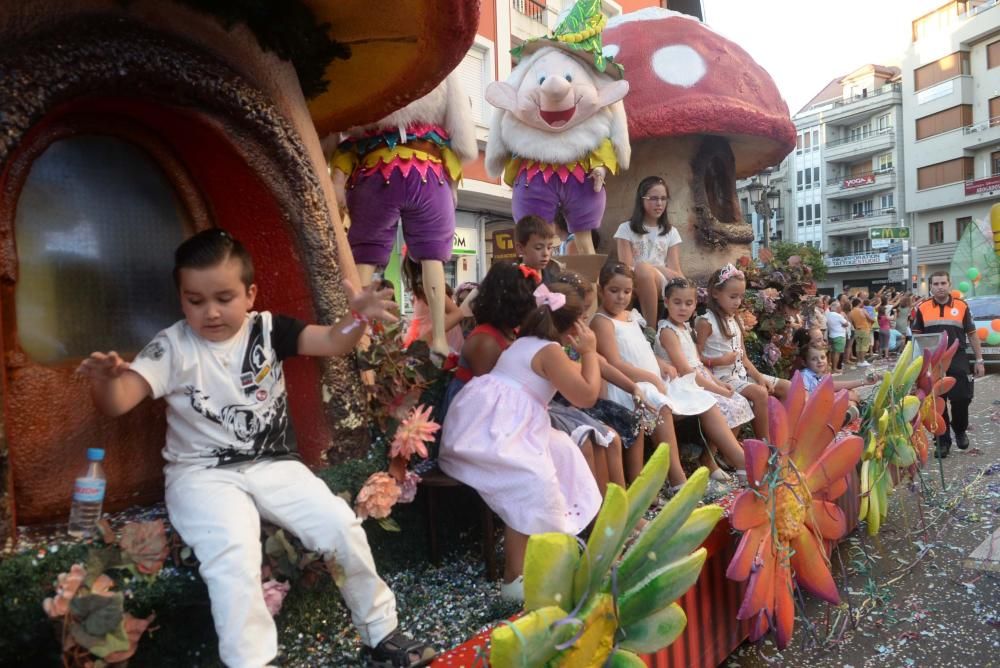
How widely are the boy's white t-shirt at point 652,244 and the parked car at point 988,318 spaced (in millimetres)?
9494

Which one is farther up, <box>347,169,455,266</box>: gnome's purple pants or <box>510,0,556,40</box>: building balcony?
<box>510,0,556,40</box>: building balcony

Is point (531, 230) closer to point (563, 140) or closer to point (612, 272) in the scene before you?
point (612, 272)

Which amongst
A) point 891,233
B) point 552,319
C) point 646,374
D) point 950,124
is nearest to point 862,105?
point 950,124

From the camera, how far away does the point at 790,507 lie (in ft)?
9.02

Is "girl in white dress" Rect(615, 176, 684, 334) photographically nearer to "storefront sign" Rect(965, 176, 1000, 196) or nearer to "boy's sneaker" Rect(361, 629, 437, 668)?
"boy's sneaker" Rect(361, 629, 437, 668)

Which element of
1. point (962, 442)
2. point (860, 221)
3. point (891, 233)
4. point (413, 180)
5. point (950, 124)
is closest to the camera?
point (413, 180)

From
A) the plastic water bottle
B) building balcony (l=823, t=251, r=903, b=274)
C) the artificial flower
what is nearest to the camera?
the artificial flower

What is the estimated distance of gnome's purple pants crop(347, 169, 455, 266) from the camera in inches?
139

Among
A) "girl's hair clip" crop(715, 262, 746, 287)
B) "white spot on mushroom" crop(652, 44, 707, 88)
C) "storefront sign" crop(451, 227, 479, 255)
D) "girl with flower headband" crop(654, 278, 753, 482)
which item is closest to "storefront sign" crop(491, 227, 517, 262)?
"storefront sign" crop(451, 227, 479, 255)

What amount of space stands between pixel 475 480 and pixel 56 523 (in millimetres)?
1343

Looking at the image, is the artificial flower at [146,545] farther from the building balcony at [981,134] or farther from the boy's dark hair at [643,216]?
the building balcony at [981,134]

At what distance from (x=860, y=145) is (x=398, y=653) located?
4518 cm

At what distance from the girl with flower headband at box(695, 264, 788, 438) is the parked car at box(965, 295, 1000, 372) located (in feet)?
32.3

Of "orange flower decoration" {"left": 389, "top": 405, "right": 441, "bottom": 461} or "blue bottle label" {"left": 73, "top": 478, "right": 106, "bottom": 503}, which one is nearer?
"blue bottle label" {"left": 73, "top": 478, "right": 106, "bottom": 503}
